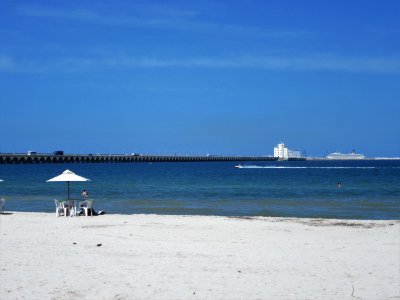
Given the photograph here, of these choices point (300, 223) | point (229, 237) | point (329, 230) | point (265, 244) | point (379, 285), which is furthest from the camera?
point (300, 223)

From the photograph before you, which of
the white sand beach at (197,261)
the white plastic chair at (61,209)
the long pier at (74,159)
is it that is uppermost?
the long pier at (74,159)

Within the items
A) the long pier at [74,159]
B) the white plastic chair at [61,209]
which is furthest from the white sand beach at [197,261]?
the long pier at [74,159]

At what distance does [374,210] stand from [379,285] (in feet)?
55.2

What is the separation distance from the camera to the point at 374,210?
79.8 ft

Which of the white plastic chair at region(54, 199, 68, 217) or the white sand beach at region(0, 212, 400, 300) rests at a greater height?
the white plastic chair at region(54, 199, 68, 217)

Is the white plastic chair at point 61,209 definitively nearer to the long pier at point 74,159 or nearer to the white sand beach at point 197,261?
the white sand beach at point 197,261

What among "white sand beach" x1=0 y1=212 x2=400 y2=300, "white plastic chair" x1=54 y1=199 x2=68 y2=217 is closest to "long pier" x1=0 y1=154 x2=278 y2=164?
"white plastic chair" x1=54 y1=199 x2=68 y2=217

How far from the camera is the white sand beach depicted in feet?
26.0

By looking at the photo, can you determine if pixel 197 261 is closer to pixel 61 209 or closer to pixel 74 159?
pixel 61 209

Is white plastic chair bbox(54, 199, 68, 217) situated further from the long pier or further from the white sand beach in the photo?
the long pier

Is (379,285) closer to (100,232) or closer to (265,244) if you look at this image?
(265,244)

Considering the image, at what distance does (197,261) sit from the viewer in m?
10.1

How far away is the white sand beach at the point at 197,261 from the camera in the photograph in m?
7.91

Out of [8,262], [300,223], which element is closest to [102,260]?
[8,262]
